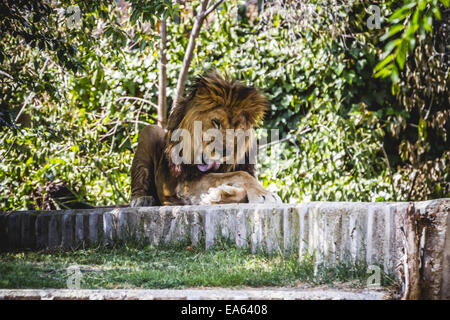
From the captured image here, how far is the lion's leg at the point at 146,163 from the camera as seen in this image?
4938mm

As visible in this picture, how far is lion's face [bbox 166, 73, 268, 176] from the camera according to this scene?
4.41 meters

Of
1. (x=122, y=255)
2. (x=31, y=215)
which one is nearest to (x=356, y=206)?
(x=122, y=255)

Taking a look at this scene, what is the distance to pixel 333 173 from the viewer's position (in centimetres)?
718

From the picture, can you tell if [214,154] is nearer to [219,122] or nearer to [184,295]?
[219,122]

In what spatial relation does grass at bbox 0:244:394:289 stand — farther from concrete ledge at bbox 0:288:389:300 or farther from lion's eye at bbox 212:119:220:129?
lion's eye at bbox 212:119:220:129

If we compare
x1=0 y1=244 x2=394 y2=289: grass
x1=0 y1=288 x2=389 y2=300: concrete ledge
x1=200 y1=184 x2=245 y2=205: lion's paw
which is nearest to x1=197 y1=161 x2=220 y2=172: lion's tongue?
x1=200 y1=184 x2=245 y2=205: lion's paw

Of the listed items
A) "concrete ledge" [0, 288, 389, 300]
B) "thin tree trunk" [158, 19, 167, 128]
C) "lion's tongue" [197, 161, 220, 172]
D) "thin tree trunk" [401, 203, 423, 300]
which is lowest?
"concrete ledge" [0, 288, 389, 300]

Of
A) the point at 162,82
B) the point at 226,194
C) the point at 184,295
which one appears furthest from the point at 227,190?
the point at 162,82

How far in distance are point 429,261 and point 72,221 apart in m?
2.77

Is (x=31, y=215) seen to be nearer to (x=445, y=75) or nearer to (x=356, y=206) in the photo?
(x=356, y=206)

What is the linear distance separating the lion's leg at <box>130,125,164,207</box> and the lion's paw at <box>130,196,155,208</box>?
9 centimetres

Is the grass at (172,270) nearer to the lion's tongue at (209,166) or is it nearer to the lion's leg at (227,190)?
the lion's leg at (227,190)

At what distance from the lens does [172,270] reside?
10.1 ft

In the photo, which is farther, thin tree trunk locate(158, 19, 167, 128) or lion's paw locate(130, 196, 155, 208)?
thin tree trunk locate(158, 19, 167, 128)
